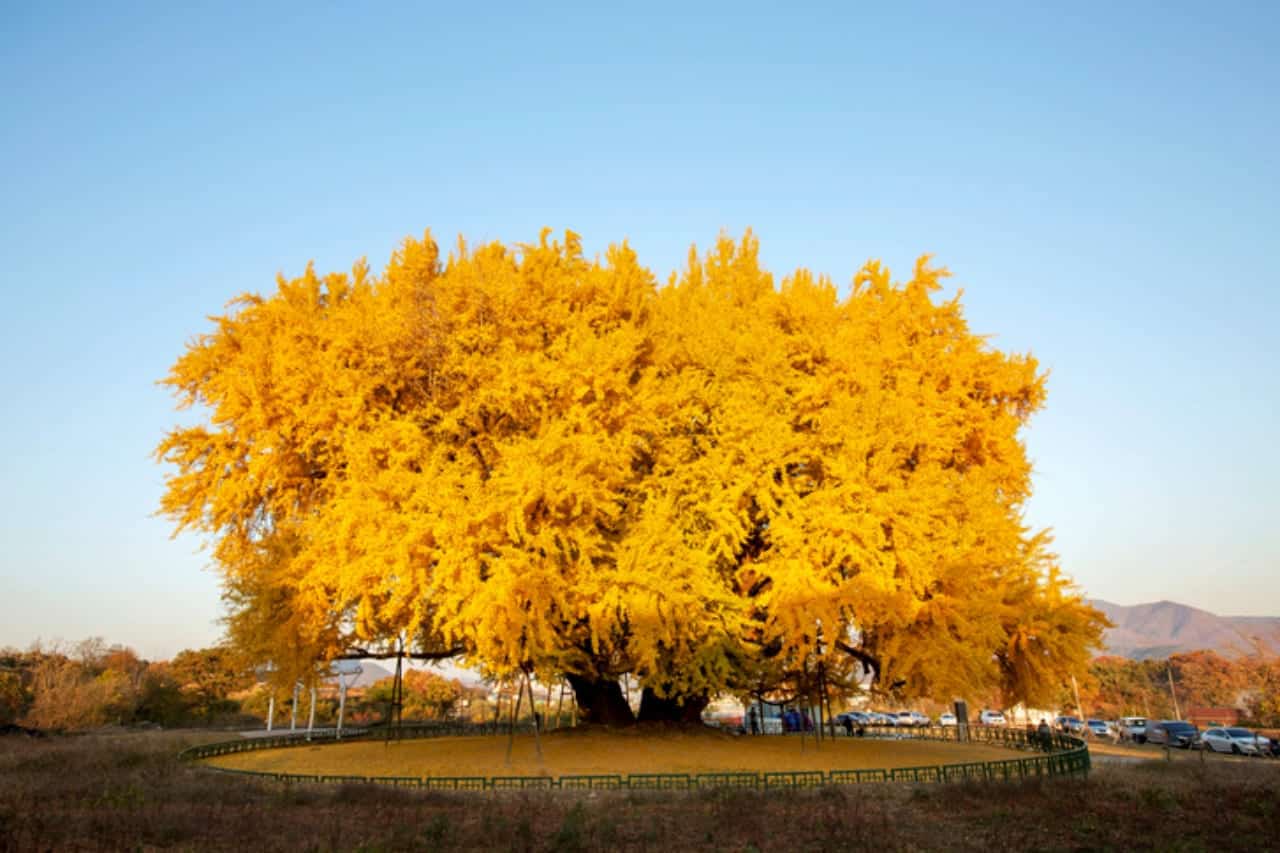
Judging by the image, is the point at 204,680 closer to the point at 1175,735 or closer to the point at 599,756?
the point at 599,756

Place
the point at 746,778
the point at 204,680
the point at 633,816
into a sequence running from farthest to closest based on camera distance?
the point at 204,680, the point at 746,778, the point at 633,816

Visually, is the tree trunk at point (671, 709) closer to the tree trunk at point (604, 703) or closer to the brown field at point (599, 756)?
the tree trunk at point (604, 703)

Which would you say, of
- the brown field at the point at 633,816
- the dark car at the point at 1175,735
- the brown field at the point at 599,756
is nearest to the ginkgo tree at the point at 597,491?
the brown field at the point at 599,756

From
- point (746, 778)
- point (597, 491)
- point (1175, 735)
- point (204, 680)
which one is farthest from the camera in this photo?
point (204, 680)

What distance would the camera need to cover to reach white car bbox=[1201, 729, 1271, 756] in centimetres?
3081

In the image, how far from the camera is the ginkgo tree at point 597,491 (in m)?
18.8

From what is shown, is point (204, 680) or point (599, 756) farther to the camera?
point (204, 680)

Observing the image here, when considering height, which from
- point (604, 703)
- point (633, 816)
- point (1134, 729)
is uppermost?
point (604, 703)

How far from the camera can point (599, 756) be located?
20688mm

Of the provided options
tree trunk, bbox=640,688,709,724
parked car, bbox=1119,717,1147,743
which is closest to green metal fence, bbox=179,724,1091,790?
tree trunk, bbox=640,688,709,724

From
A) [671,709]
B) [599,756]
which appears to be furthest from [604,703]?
[599,756]

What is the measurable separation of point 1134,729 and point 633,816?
37.3 metres

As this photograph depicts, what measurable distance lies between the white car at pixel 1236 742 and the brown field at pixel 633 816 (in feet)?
59.1

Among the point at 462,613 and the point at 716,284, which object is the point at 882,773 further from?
the point at 716,284
